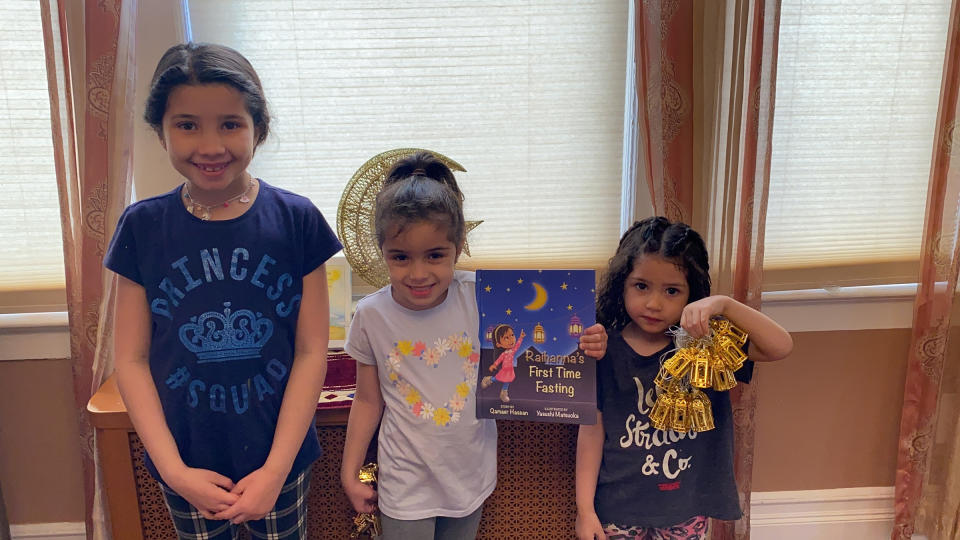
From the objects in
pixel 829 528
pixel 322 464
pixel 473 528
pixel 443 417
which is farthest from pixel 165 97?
pixel 829 528

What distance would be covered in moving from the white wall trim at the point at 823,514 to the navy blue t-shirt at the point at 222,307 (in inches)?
56.0

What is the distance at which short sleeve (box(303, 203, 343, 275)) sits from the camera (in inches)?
37.7

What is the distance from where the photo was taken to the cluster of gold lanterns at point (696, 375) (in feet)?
3.17

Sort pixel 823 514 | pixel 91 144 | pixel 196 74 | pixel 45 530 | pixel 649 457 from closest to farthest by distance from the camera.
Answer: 1. pixel 196 74
2. pixel 649 457
3. pixel 91 144
4. pixel 45 530
5. pixel 823 514

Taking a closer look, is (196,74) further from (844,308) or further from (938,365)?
(938,365)

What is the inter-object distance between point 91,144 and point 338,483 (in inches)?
35.0

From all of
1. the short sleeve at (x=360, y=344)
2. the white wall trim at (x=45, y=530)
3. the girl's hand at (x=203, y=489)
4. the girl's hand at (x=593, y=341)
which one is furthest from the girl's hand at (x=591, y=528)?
the white wall trim at (x=45, y=530)

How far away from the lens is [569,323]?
1.01 metres

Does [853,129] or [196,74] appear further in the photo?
[853,129]

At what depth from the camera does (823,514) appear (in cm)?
171

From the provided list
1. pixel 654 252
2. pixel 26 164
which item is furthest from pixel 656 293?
pixel 26 164

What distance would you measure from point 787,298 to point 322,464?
120 centimetres

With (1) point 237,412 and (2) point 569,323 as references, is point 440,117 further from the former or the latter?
(1) point 237,412

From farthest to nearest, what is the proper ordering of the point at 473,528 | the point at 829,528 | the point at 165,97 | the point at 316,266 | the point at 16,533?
the point at 829,528 → the point at 16,533 → the point at 473,528 → the point at 316,266 → the point at 165,97
